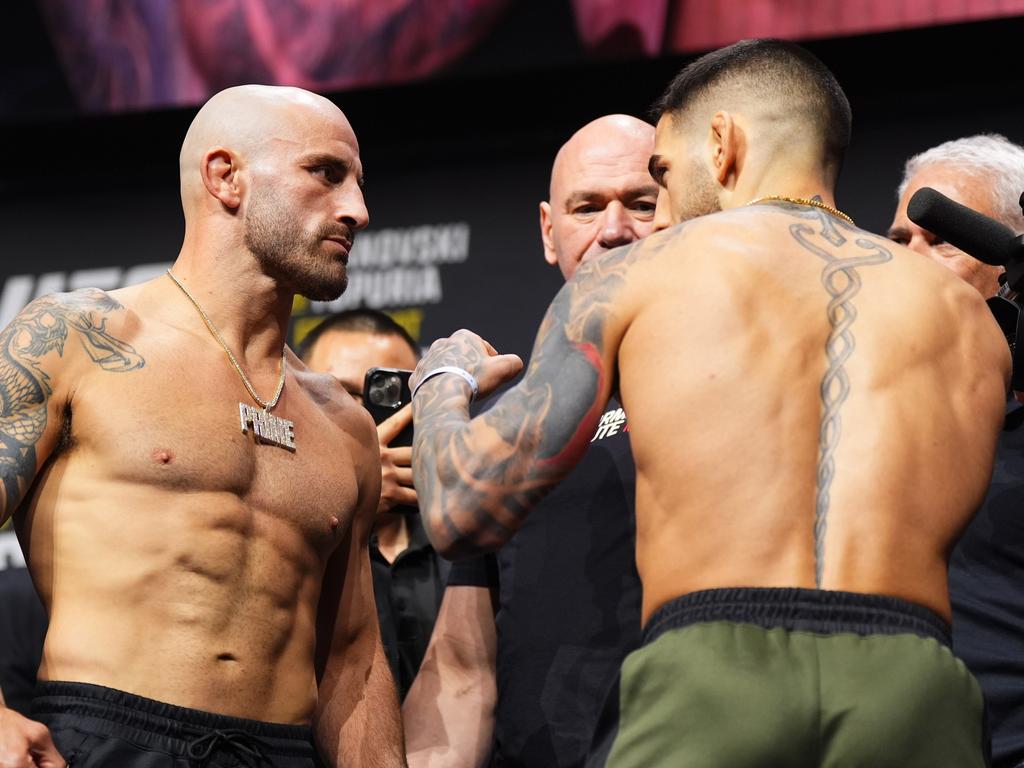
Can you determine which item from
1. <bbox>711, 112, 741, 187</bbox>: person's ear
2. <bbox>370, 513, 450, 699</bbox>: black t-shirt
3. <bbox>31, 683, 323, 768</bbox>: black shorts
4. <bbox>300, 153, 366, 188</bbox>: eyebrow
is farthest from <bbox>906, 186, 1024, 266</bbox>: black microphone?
<bbox>370, 513, 450, 699</bbox>: black t-shirt

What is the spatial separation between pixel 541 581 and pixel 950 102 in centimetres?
214

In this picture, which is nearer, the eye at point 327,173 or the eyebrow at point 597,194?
the eye at point 327,173

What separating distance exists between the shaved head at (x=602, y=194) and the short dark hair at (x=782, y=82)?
2.47ft

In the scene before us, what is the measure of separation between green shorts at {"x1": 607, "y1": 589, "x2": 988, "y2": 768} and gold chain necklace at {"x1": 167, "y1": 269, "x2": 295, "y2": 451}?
872 mm

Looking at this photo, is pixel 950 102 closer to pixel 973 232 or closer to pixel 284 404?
pixel 973 232

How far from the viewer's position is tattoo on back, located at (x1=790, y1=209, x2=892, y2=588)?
5.61 feet

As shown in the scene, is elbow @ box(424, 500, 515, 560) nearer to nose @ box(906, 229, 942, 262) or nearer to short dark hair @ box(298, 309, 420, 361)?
nose @ box(906, 229, 942, 262)

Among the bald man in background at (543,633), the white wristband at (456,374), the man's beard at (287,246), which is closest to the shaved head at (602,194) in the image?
the bald man in background at (543,633)

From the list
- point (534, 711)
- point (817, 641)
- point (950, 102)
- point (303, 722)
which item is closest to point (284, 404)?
point (303, 722)

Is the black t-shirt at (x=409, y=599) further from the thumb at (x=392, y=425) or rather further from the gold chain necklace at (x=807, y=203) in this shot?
the gold chain necklace at (x=807, y=203)

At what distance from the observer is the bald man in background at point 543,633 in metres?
2.52

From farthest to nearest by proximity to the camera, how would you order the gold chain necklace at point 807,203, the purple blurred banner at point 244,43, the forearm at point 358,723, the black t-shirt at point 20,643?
the purple blurred banner at point 244,43 < the black t-shirt at point 20,643 < the forearm at point 358,723 < the gold chain necklace at point 807,203

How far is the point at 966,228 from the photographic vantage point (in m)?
2.04

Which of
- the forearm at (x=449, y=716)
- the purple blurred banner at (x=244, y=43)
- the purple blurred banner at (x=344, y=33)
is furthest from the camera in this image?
the purple blurred banner at (x=244, y=43)
